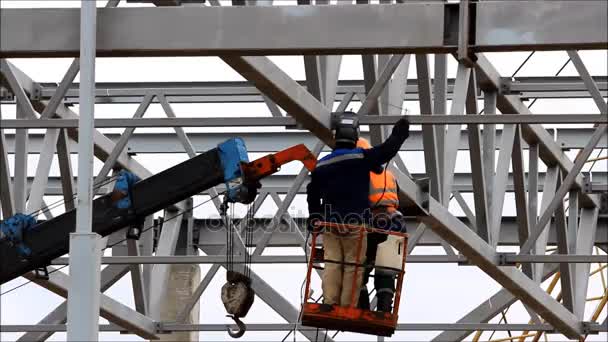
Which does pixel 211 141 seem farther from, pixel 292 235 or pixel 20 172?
pixel 20 172

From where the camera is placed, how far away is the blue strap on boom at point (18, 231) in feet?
59.0

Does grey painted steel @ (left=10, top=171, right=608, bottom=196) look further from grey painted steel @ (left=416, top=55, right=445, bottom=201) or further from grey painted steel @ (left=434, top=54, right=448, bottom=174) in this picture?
grey painted steel @ (left=434, top=54, right=448, bottom=174)

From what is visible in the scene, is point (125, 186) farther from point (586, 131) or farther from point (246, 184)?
point (586, 131)

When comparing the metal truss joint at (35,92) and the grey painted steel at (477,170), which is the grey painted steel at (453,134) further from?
the metal truss joint at (35,92)

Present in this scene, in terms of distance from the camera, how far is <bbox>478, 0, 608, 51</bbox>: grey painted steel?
15.5m

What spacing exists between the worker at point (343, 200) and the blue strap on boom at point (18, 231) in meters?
3.20

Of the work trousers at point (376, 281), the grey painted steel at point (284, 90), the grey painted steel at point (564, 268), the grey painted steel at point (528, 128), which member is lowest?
the work trousers at point (376, 281)

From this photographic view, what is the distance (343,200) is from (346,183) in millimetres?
172

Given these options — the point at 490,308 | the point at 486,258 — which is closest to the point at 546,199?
the point at 490,308

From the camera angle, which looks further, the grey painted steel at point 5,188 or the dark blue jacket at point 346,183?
the grey painted steel at point 5,188

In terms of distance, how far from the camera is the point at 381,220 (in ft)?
55.9

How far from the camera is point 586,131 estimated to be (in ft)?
88.1

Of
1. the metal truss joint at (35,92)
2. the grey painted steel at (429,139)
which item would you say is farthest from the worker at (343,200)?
the metal truss joint at (35,92)

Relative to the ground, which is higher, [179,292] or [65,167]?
[179,292]
